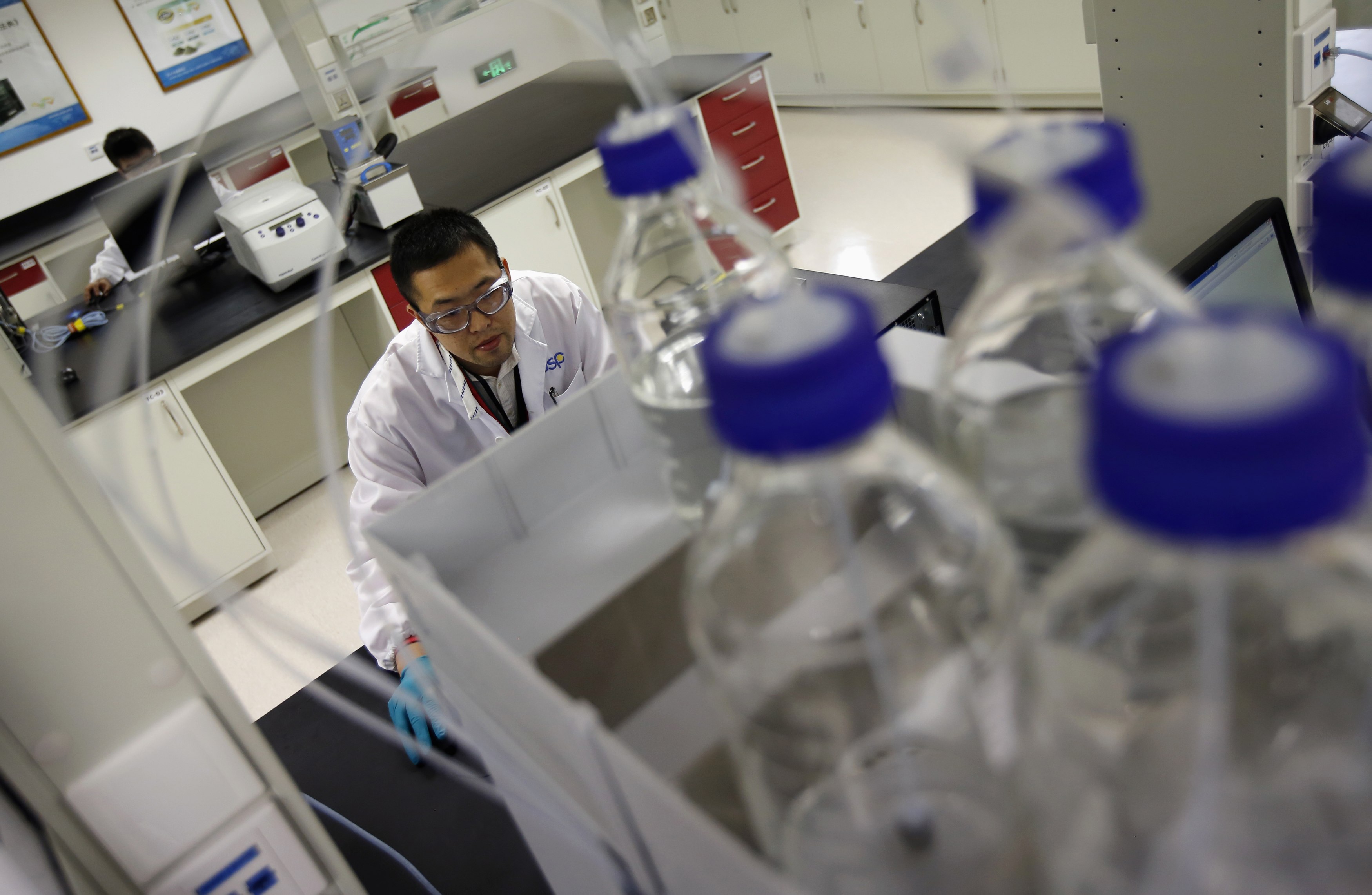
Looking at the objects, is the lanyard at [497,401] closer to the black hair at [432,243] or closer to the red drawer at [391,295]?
the black hair at [432,243]

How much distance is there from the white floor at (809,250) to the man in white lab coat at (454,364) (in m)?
0.35

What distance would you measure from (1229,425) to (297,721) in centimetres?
132

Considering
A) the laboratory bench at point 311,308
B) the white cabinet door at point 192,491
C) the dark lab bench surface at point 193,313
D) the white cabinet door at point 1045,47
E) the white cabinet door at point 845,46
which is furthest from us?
the white cabinet door at point 845,46

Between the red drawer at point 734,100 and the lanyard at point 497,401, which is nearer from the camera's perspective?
the lanyard at point 497,401

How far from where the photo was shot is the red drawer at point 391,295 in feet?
10.6

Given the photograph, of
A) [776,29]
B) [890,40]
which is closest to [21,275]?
[776,29]

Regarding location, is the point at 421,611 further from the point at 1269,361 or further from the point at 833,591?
the point at 1269,361

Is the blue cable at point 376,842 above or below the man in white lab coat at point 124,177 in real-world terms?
below

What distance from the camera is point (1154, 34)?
151 centimetres

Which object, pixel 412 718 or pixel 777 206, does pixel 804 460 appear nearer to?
pixel 412 718

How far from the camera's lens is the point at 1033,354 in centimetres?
46

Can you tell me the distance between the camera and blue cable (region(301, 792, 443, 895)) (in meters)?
1.01

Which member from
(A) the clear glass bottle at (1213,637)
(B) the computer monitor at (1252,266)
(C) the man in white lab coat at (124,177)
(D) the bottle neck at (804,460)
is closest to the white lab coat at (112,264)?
(C) the man in white lab coat at (124,177)

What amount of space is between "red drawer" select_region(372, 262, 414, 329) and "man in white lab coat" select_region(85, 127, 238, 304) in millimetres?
765
